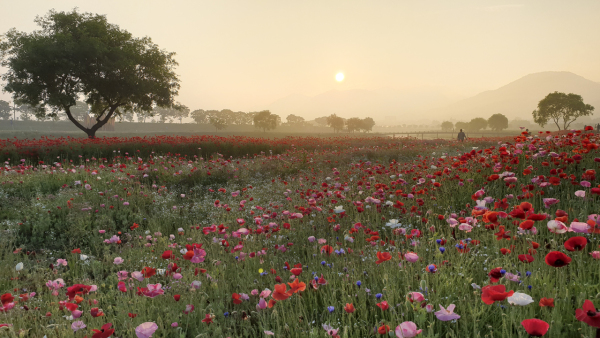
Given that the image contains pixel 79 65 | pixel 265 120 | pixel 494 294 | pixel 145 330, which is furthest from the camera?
pixel 265 120

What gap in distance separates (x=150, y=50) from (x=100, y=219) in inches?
898

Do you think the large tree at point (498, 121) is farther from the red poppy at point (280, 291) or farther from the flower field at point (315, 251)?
the red poppy at point (280, 291)

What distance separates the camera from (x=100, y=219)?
20.9 ft

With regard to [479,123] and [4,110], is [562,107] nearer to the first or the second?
[479,123]

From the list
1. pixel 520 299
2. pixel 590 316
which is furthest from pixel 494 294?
pixel 590 316

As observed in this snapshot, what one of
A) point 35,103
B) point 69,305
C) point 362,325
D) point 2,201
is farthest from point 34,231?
point 35,103

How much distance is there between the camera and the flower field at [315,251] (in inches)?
86.0

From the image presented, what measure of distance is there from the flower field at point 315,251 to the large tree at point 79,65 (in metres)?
14.9

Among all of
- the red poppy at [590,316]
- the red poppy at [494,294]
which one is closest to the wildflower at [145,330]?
the red poppy at [494,294]

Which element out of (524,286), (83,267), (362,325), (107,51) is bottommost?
(83,267)

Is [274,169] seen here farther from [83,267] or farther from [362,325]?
[362,325]

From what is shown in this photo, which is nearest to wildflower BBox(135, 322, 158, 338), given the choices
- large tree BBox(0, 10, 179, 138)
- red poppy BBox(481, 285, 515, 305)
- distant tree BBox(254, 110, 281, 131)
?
red poppy BBox(481, 285, 515, 305)

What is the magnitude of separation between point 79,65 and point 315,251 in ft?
81.3

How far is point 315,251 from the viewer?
355 cm
